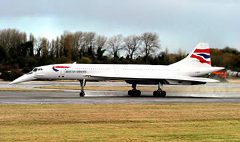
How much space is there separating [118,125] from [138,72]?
79.2ft

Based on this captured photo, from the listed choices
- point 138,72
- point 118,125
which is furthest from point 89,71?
point 118,125

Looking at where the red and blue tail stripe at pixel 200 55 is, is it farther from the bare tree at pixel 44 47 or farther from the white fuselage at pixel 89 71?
the bare tree at pixel 44 47

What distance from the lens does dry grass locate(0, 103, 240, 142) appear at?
15188 mm

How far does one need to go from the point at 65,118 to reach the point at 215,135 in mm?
6779

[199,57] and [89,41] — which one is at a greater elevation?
[89,41]

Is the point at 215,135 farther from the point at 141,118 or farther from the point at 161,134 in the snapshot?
the point at 141,118

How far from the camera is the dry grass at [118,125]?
15.2 meters

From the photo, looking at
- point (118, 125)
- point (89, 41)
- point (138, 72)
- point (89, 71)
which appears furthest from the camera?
point (89, 41)

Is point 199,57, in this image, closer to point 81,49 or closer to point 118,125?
point 118,125

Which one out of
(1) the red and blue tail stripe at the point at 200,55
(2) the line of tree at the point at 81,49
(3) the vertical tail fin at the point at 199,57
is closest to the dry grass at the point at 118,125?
(3) the vertical tail fin at the point at 199,57

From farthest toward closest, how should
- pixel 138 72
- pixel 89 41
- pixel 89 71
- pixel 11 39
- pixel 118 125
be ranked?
pixel 89 41, pixel 11 39, pixel 138 72, pixel 89 71, pixel 118 125

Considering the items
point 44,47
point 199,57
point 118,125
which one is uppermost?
point 44,47

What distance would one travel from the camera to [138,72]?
42.4 meters

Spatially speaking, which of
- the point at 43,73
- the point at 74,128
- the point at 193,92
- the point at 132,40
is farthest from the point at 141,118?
the point at 132,40
